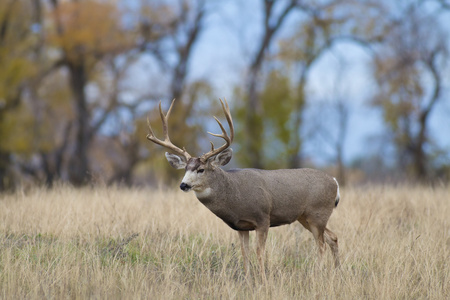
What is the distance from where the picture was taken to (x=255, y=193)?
A: 246 inches

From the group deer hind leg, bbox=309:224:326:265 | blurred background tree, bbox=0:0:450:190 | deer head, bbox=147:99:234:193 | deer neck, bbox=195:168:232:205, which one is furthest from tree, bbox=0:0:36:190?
deer hind leg, bbox=309:224:326:265

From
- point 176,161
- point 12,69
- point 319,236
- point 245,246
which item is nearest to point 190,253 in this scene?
point 245,246

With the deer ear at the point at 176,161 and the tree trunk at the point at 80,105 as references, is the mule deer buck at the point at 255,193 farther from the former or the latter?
the tree trunk at the point at 80,105

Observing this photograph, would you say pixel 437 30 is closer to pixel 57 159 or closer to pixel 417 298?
pixel 57 159

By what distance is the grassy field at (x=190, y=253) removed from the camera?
5.43 meters

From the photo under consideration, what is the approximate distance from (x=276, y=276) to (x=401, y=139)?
1929 centimetres

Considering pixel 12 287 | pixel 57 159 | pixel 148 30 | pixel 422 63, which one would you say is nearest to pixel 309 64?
pixel 422 63

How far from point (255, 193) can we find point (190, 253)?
120cm

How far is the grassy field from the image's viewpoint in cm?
543

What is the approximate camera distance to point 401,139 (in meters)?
24.1

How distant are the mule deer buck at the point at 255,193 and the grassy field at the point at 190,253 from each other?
41 cm

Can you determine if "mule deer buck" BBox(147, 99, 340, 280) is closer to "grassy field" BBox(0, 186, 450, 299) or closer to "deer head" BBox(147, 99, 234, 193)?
"deer head" BBox(147, 99, 234, 193)

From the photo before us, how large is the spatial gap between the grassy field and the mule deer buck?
1.36 feet

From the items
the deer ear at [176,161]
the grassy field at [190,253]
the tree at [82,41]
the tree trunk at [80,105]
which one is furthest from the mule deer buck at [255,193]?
the tree trunk at [80,105]
